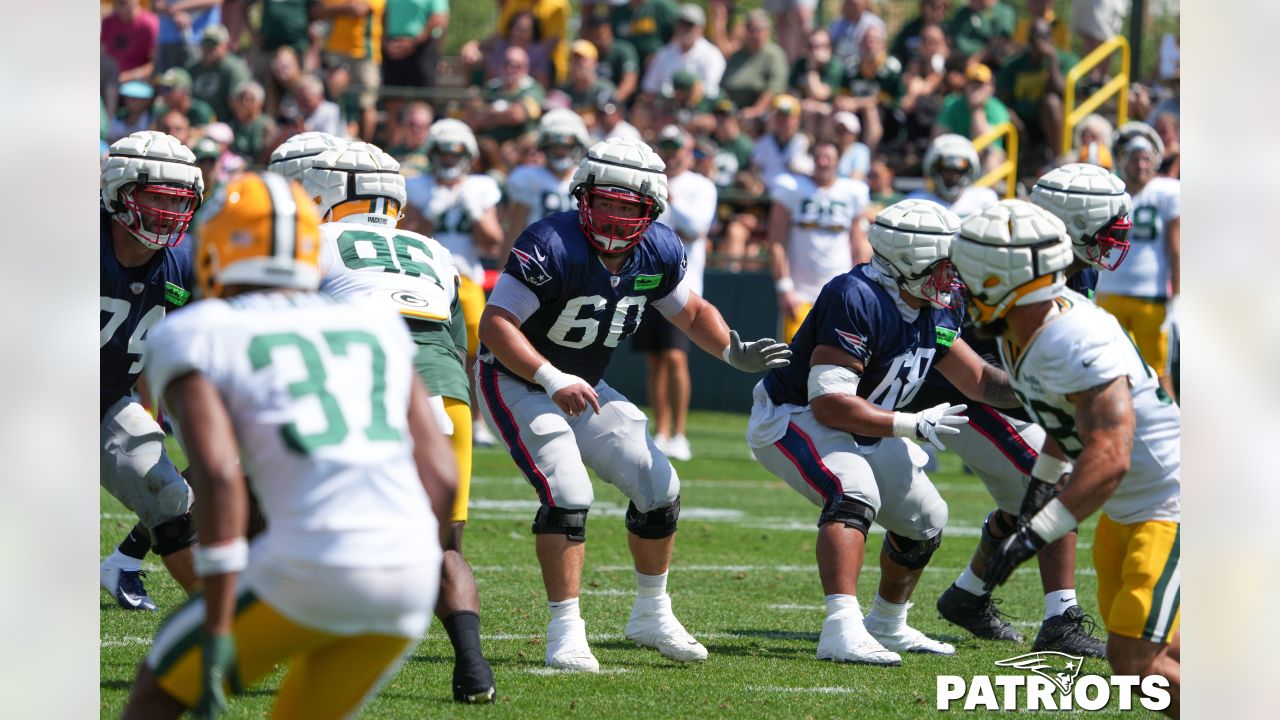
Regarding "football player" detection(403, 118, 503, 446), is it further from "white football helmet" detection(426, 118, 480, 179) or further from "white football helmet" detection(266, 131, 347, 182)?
"white football helmet" detection(266, 131, 347, 182)

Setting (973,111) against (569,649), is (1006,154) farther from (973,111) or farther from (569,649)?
(569,649)

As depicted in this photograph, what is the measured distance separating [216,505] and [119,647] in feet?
7.84

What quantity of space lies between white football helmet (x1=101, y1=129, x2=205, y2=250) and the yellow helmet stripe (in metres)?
2.03

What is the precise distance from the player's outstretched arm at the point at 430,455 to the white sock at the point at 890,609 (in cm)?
271

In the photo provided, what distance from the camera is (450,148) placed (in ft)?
33.6

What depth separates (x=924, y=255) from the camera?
18.4 ft

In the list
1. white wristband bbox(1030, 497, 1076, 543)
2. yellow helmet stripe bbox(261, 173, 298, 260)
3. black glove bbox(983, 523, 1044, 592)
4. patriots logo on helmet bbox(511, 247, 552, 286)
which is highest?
yellow helmet stripe bbox(261, 173, 298, 260)

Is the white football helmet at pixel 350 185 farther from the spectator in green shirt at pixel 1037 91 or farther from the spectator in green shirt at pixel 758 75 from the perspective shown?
the spectator in green shirt at pixel 758 75

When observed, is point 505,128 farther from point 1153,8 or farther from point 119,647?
point 1153,8

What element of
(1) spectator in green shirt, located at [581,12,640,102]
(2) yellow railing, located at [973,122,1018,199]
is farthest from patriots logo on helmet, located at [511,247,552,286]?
(1) spectator in green shirt, located at [581,12,640,102]

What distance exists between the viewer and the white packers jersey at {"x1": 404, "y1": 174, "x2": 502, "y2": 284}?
1042 cm

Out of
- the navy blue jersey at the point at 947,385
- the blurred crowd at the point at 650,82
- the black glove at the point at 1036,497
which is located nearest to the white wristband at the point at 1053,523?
the black glove at the point at 1036,497

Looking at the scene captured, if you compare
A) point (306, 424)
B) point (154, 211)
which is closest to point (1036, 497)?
point (306, 424)

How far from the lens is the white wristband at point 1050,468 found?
4551 millimetres
